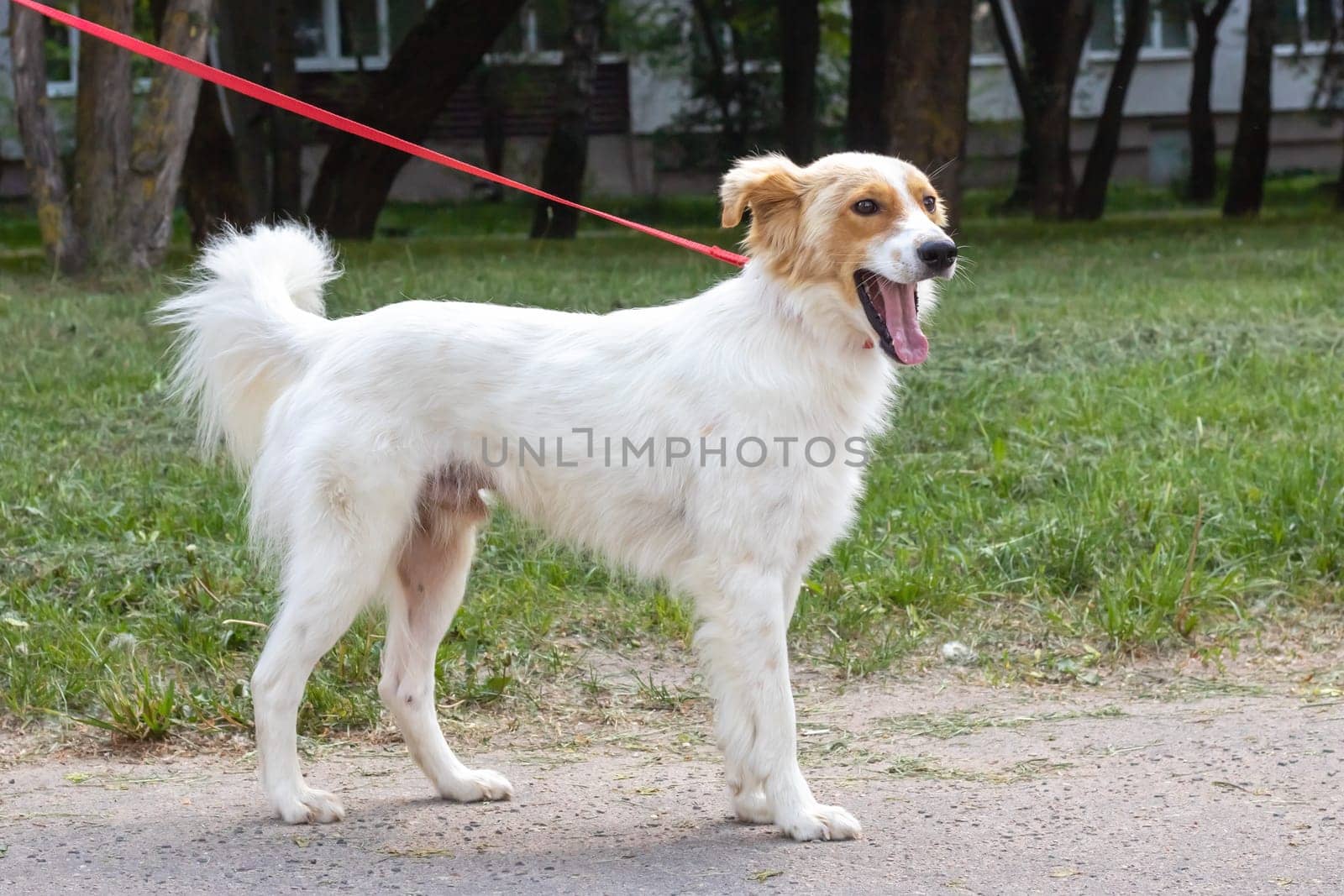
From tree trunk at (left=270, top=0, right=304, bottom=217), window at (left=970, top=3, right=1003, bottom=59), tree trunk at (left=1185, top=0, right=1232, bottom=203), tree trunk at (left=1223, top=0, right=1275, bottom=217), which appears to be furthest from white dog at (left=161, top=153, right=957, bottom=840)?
window at (left=970, top=3, right=1003, bottom=59)

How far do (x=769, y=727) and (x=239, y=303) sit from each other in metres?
1.84

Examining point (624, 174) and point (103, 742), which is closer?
point (103, 742)

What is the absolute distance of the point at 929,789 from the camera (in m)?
4.10

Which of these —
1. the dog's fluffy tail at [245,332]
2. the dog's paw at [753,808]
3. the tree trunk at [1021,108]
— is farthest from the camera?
the tree trunk at [1021,108]

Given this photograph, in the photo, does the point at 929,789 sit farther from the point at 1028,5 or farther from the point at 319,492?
the point at 1028,5

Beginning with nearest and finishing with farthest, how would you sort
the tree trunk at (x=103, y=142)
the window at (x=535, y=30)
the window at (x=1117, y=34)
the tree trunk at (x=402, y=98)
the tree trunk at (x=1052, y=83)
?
the tree trunk at (x=103, y=142), the tree trunk at (x=402, y=98), the tree trunk at (x=1052, y=83), the window at (x=535, y=30), the window at (x=1117, y=34)

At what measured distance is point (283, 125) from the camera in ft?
66.0

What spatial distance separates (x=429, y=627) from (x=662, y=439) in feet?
2.93

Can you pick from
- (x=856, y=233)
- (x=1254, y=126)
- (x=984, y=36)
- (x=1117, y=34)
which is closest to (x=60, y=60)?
(x=984, y=36)

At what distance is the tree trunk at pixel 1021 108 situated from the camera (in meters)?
24.9

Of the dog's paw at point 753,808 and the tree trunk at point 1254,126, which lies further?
the tree trunk at point 1254,126

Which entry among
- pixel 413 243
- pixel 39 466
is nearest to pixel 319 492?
pixel 39 466

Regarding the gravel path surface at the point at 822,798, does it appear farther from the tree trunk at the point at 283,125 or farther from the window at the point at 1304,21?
the window at the point at 1304,21

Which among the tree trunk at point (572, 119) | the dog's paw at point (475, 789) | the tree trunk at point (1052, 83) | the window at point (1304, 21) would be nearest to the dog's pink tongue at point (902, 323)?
the dog's paw at point (475, 789)
